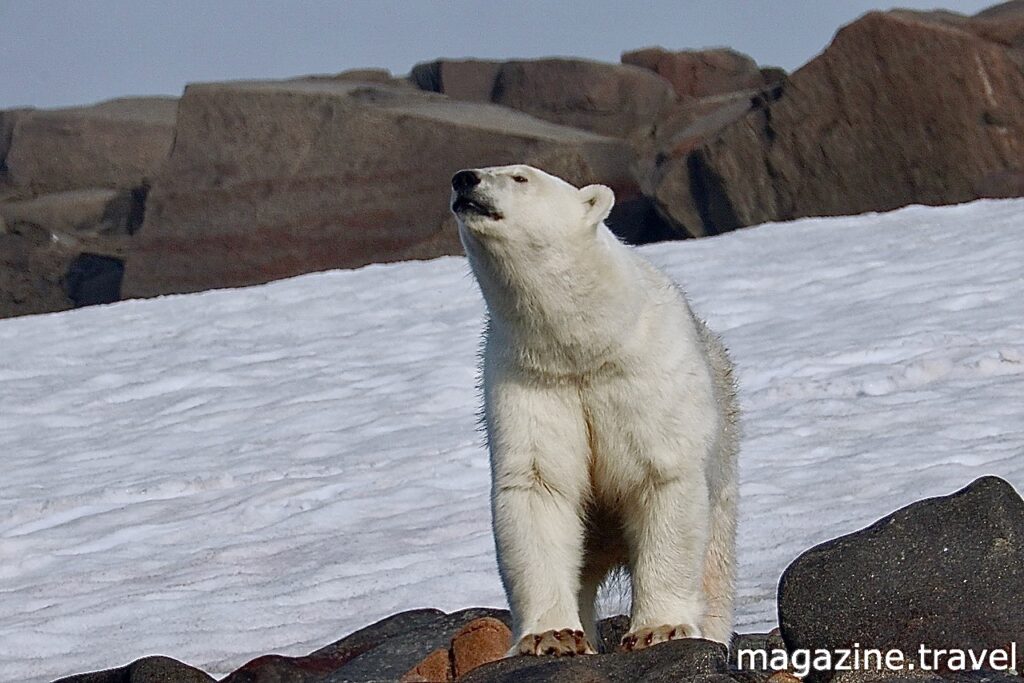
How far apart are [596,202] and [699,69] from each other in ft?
66.3

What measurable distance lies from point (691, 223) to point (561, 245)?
1204 cm

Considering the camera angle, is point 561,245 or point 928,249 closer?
point 561,245

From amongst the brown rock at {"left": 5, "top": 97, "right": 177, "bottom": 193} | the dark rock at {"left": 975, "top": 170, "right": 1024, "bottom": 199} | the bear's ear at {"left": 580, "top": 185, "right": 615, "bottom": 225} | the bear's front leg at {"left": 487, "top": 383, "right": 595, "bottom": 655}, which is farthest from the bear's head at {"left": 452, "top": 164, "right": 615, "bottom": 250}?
the brown rock at {"left": 5, "top": 97, "right": 177, "bottom": 193}

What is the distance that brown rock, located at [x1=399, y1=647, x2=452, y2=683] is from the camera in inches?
184

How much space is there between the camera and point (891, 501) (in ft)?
21.6

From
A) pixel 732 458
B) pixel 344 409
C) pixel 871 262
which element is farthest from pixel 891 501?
pixel 871 262

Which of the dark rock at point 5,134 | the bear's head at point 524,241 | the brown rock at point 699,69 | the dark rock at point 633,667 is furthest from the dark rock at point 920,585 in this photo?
the dark rock at point 5,134

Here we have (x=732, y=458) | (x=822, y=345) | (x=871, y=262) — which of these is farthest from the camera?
(x=871, y=262)

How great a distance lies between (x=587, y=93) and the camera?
20.8 metres

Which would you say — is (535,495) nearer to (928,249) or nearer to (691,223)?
(928,249)

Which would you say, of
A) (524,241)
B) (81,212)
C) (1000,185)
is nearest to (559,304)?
(524,241)

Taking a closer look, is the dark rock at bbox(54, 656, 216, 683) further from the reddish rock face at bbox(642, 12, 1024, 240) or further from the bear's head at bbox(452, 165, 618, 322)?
the reddish rock face at bbox(642, 12, 1024, 240)

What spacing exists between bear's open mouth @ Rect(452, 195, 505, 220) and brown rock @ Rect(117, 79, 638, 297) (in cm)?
1206

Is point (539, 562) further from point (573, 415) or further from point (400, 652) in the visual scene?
point (400, 652)
